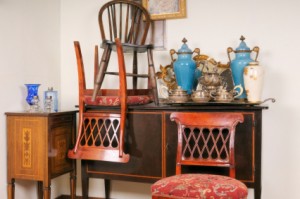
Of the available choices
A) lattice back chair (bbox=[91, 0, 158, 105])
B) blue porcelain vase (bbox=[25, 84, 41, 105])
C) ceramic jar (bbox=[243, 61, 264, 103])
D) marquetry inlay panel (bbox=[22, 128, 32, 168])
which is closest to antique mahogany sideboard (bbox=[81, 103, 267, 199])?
ceramic jar (bbox=[243, 61, 264, 103])

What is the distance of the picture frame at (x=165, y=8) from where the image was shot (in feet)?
9.91

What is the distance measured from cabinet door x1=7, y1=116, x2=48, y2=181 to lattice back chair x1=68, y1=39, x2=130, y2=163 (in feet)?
0.75

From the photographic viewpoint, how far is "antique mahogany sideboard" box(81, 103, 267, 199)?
233 cm

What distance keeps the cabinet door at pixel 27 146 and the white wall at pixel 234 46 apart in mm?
70

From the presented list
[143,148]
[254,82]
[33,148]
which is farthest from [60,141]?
[254,82]

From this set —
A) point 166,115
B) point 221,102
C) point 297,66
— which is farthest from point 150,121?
point 297,66

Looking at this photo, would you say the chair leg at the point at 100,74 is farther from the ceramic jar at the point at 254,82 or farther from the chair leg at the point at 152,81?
the ceramic jar at the point at 254,82

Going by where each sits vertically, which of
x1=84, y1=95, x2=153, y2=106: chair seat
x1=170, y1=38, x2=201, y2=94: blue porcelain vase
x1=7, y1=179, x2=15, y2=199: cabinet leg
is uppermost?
x1=170, y1=38, x2=201, y2=94: blue porcelain vase

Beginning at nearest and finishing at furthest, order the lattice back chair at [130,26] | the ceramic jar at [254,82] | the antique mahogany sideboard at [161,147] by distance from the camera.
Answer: the antique mahogany sideboard at [161,147]
the ceramic jar at [254,82]
the lattice back chair at [130,26]

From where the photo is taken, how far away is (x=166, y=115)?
8.22ft

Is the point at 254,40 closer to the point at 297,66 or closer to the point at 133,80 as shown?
the point at 297,66

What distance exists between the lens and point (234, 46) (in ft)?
9.54

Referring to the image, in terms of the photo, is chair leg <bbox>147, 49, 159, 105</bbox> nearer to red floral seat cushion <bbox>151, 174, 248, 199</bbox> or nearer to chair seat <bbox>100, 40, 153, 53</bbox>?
chair seat <bbox>100, 40, 153, 53</bbox>

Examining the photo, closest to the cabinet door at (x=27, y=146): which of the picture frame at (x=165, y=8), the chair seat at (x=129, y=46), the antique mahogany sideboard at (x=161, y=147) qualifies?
the antique mahogany sideboard at (x=161, y=147)
